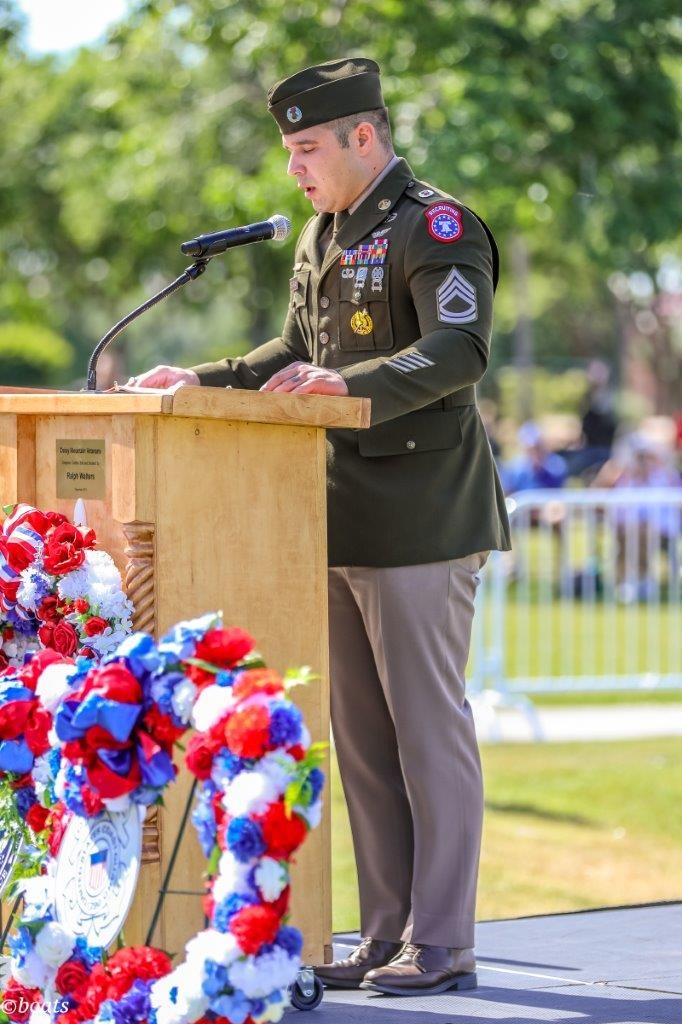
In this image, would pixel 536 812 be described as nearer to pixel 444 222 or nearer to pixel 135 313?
pixel 444 222

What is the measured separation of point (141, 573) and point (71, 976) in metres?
0.78

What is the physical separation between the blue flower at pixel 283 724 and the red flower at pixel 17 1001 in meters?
0.77

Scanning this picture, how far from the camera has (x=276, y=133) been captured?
1404 centimetres

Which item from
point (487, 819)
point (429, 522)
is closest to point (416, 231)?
point (429, 522)

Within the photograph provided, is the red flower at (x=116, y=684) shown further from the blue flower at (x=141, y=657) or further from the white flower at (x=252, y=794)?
the white flower at (x=252, y=794)

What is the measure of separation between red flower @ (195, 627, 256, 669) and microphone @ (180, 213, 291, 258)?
3.34 feet

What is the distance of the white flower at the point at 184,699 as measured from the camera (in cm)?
279

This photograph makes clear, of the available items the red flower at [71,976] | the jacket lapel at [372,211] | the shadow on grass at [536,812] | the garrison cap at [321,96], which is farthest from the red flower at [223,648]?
the shadow on grass at [536,812]

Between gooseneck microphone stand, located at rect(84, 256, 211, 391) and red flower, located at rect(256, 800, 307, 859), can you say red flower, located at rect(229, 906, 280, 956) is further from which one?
gooseneck microphone stand, located at rect(84, 256, 211, 391)

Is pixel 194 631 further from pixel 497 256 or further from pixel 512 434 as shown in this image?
pixel 512 434

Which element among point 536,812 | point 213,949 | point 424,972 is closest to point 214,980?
point 213,949

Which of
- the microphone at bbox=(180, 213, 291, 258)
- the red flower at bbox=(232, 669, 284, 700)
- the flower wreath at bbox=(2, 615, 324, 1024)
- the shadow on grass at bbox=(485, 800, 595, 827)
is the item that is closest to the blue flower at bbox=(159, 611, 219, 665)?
the flower wreath at bbox=(2, 615, 324, 1024)

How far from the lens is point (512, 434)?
36062 millimetres

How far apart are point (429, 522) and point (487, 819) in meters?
3.68
